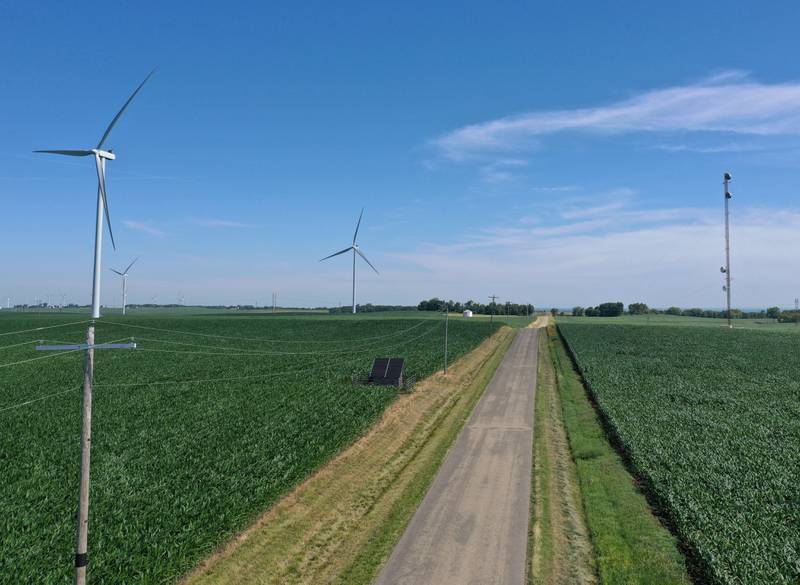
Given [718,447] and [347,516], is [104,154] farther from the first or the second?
[718,447]

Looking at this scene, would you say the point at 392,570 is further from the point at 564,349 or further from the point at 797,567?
the point at 564,349

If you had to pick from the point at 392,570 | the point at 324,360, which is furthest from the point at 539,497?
the point at 324,360

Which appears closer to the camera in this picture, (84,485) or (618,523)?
(84,485)

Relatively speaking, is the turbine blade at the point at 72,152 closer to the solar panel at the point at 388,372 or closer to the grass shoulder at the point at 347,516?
the grass shoulder at the point at 347,516

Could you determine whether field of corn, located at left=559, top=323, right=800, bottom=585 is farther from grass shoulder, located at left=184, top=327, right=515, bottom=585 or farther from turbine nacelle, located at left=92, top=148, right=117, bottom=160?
turbine nacelle, located at left=92, top=148, right=117, bottom=160

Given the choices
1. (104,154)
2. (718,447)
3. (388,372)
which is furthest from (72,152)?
(718,447)

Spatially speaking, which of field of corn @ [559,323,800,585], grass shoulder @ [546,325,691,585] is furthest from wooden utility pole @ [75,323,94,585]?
field of corn @ [559,323,800,585]

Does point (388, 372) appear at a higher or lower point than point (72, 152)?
lower
